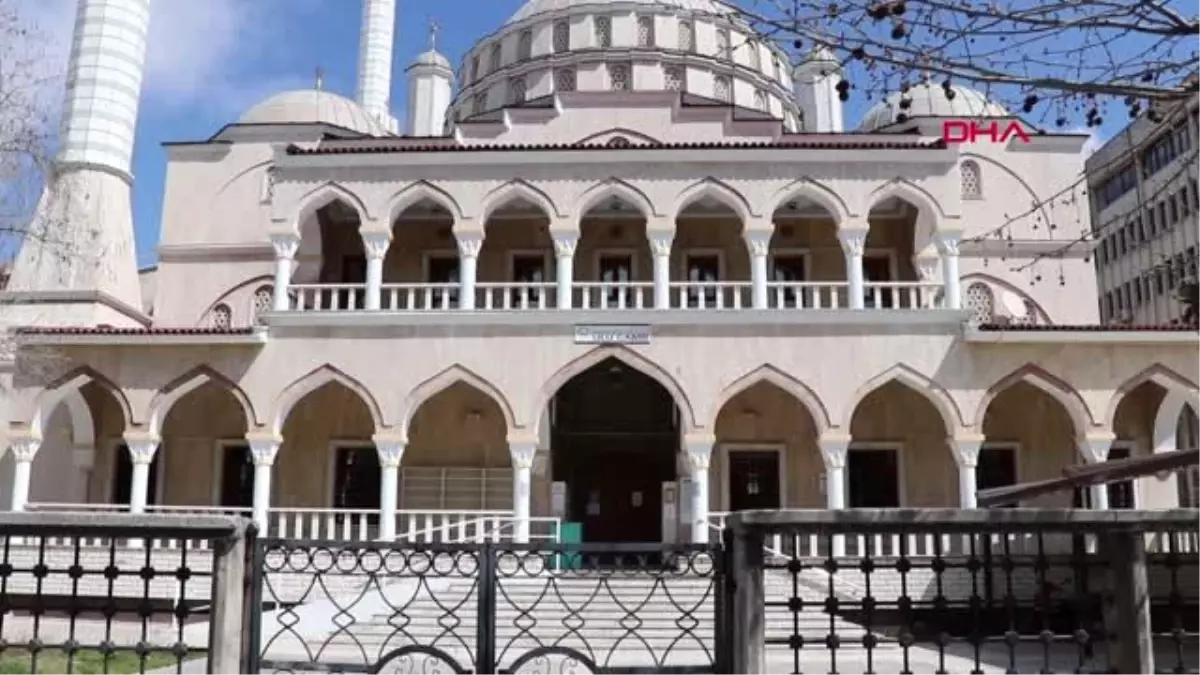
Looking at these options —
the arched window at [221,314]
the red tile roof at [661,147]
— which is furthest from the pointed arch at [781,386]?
the arched window at [221,314]

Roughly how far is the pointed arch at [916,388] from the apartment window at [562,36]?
12702 mm

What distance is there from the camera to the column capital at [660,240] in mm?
15812

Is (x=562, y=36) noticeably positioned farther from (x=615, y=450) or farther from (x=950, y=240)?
(x=950, y=240)

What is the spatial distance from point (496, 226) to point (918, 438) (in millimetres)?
8164

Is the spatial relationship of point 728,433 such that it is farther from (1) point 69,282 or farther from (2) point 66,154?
(2) point 66,154

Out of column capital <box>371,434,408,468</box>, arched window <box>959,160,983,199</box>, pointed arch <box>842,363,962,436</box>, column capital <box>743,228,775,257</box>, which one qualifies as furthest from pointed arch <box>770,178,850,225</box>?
column capital <box>371,434,408,468</box>

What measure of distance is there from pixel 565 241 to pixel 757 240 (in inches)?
116

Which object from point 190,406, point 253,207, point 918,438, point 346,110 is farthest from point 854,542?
point 346,110

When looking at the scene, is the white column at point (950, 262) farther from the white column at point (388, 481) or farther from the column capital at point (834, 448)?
the white column at point (388, 481)

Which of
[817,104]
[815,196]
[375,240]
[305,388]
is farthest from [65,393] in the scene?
[817,104]

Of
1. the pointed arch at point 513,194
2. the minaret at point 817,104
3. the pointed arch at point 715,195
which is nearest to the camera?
the pointed arch at point 715,195

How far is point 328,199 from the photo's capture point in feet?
54.3

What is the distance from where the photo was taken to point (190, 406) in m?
17.9

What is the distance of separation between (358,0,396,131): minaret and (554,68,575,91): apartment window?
837 cm
